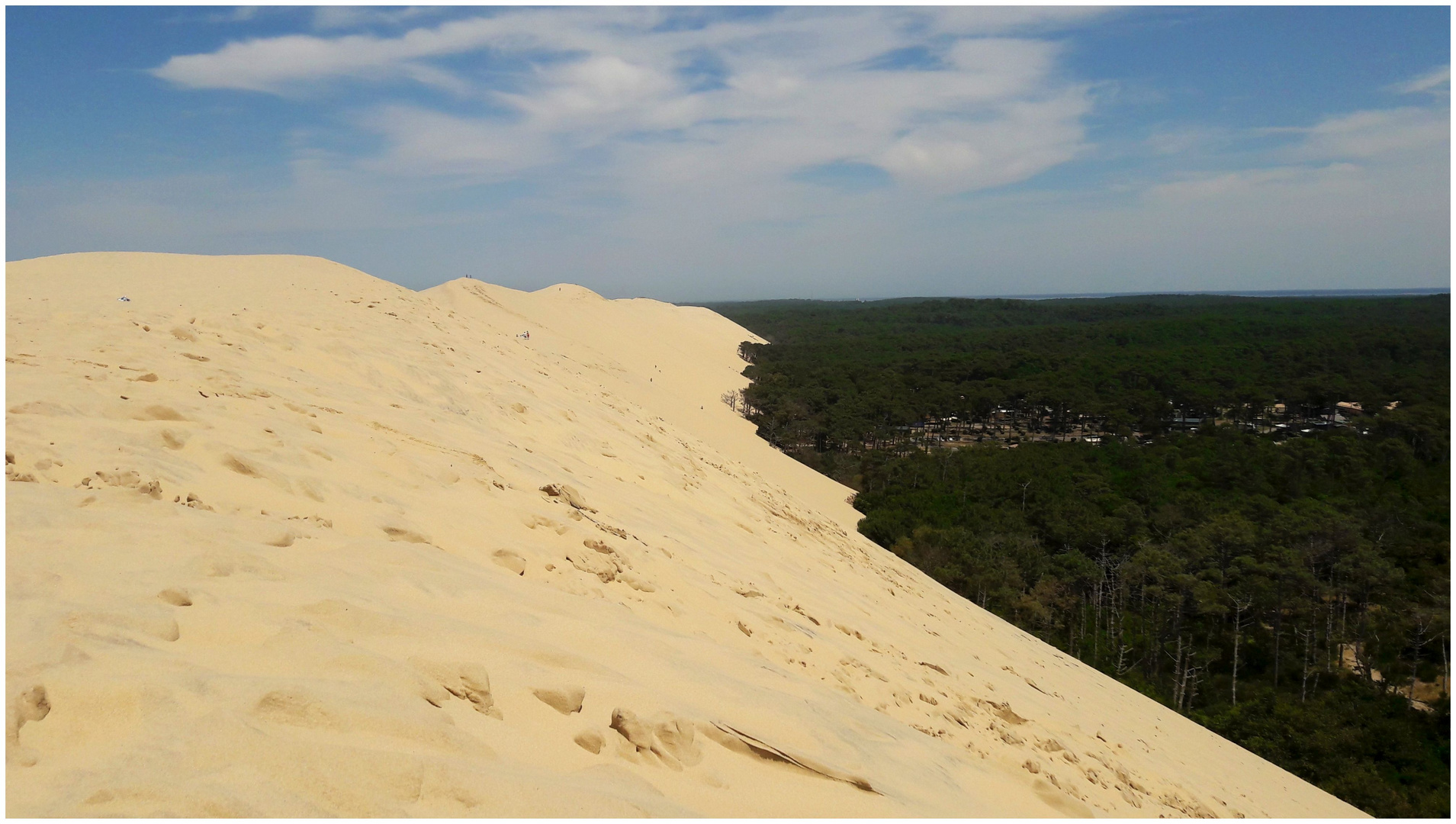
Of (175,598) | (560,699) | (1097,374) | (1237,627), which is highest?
(175,598)

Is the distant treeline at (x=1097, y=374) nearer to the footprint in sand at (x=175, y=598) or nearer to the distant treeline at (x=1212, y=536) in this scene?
the distant treeline at (x=1212, y=536)

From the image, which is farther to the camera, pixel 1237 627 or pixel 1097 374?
pixel 1097 374

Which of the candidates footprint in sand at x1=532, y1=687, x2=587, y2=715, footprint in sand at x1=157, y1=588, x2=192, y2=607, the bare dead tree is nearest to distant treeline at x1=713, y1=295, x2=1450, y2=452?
the bare dead tree

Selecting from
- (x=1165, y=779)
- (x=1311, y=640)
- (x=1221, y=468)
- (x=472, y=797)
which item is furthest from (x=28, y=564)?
(x=1221, y=468)

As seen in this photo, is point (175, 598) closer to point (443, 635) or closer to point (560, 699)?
point (443, 635)

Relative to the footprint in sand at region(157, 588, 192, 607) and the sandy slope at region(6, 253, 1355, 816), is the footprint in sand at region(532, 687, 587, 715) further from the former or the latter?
the footprint in sand at region(157, 588, 192, 607)

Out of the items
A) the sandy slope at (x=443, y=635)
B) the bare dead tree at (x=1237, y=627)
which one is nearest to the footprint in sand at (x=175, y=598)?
the sandy slope at (x=443, y=635)

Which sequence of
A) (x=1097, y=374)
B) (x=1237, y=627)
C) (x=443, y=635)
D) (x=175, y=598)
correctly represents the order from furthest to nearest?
(x=1097, y=374), (x=1237, y=627), (x=443, y=635), (x=175, y=598)

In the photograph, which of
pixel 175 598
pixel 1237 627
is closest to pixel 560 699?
pixel 175 598
